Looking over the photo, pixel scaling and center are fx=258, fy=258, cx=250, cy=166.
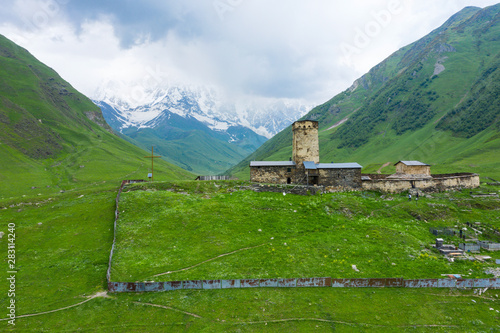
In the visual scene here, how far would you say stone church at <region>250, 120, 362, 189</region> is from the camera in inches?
2025

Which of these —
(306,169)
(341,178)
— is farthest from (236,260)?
(341,178)

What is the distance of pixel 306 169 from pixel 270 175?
7.39 meters

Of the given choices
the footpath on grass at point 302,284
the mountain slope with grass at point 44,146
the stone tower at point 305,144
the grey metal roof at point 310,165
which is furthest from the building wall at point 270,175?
Result: the mountain slope with grass at point 44,146

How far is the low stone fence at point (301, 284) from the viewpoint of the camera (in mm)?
24172

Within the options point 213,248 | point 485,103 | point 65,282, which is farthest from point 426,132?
point 65,282

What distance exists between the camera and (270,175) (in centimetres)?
5275

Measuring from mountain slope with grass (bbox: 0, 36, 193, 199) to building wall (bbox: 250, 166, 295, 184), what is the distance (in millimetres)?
68897

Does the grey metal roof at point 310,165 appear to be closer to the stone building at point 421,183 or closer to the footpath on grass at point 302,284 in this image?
the stone building at point 421,183

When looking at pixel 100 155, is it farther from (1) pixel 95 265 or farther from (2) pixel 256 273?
(2) pixel 256 273

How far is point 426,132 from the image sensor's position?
7032 inches

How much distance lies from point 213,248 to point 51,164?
115390 mm

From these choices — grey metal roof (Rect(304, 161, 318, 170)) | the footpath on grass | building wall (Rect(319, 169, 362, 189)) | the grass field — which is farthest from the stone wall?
the footpath on grass

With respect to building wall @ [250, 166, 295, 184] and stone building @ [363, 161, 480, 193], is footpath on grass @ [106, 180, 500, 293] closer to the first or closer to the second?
stone building @ [363, 161, 480, 193]

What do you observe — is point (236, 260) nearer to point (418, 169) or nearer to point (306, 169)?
point (306, 169)
